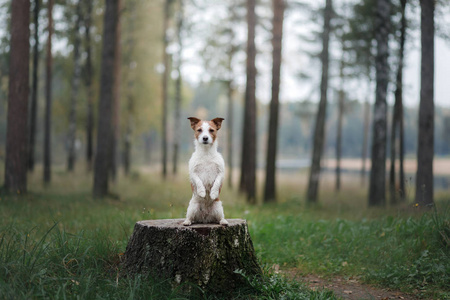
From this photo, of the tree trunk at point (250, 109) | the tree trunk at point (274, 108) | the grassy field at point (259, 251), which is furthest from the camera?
the tree trunk at point (250, 109)

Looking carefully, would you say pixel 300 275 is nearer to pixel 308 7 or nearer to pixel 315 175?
pixel 315 175

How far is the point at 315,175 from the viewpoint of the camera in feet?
50.4

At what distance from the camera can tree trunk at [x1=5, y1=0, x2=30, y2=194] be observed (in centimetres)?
1066

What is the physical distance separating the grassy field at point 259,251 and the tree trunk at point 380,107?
4.13 metres

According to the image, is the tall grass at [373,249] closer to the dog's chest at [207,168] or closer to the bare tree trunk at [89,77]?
the dog's chest at [207,168]

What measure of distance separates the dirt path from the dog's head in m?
2.26

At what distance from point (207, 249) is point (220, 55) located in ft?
61.0

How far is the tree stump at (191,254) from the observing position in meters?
4.73

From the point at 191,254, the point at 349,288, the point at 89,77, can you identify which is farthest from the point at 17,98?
the point at 89,77

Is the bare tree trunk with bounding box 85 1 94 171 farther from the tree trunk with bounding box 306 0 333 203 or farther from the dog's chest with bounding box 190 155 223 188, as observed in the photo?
the dog's chest with bounding box 190 155 223 188

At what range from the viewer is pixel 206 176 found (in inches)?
199

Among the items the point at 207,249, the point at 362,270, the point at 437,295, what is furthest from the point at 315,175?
the point at 207,249

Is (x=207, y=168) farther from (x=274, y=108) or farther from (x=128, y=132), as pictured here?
(x=128, y=132)

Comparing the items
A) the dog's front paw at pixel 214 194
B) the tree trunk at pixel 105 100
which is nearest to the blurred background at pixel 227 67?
the tree trunk at pixel 105 100
